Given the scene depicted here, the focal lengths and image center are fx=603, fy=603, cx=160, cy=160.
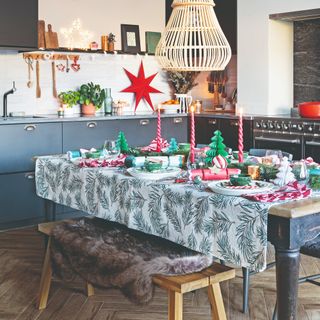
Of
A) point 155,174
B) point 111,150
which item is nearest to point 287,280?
point 155,174

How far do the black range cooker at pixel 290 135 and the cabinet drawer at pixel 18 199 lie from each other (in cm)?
218

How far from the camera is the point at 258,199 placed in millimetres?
2461

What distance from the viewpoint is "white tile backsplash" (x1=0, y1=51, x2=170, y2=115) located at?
5.99 m

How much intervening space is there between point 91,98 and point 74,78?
1.00 feet

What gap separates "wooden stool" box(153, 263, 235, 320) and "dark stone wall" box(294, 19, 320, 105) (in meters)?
3.83

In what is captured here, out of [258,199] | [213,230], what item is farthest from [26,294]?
[258,199]

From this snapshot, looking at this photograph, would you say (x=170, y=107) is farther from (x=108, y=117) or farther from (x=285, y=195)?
(x=285, y=195)

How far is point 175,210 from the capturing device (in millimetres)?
2768

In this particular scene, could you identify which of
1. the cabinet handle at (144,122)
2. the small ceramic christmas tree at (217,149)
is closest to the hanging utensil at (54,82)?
the cabinet handle at (144,122)

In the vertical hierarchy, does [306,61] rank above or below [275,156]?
above

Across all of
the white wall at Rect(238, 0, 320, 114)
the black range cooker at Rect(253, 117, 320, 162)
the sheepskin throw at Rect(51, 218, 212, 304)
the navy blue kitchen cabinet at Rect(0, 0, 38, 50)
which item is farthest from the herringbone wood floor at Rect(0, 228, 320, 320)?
the white wall at Rect(238, 0, 320, 114)

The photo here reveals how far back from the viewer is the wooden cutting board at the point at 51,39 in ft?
20.0

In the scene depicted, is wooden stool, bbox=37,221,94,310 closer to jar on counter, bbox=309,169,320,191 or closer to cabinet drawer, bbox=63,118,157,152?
jar on counter, bbox=309,169,320,191

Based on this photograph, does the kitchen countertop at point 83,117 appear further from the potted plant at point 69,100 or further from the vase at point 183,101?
the vase at point 183,101
